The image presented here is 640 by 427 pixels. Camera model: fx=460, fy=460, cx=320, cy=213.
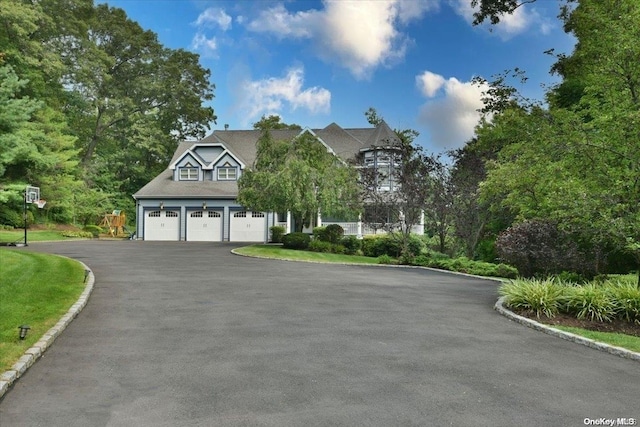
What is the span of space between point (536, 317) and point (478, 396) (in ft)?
15.4

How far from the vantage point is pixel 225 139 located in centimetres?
3938

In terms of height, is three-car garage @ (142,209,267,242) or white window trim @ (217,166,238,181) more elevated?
white window trim @ (217,166,238,181)

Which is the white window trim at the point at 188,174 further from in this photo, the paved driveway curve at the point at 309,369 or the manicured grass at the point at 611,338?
the manicured grass at the point at 611,338

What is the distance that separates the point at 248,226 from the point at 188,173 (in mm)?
6870

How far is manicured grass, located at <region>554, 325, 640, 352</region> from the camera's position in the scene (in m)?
6.75

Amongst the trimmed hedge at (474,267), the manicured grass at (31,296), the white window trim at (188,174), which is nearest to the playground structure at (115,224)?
the white window trim at (188,174)

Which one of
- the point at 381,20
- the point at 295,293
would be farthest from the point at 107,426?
the point at 381,20

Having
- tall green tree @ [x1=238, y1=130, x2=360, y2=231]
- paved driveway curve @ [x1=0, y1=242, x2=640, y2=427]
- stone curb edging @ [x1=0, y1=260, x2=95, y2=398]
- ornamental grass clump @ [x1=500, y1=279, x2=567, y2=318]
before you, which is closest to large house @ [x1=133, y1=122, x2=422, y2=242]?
tall green tree @ [x1=238, y1=130, x2=360, y2=231]

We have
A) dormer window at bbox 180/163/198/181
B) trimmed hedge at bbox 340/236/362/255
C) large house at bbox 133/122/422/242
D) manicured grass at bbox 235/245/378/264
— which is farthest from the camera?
dormer window at bbox 180/163/198/181

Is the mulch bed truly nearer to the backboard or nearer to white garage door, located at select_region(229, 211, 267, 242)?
the backboard

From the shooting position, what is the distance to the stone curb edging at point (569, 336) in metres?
6.37

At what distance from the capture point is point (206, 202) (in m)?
33.7

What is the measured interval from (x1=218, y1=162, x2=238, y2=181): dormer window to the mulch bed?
2925 centimetres

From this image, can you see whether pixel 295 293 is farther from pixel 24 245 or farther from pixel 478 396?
pixel 24 245
